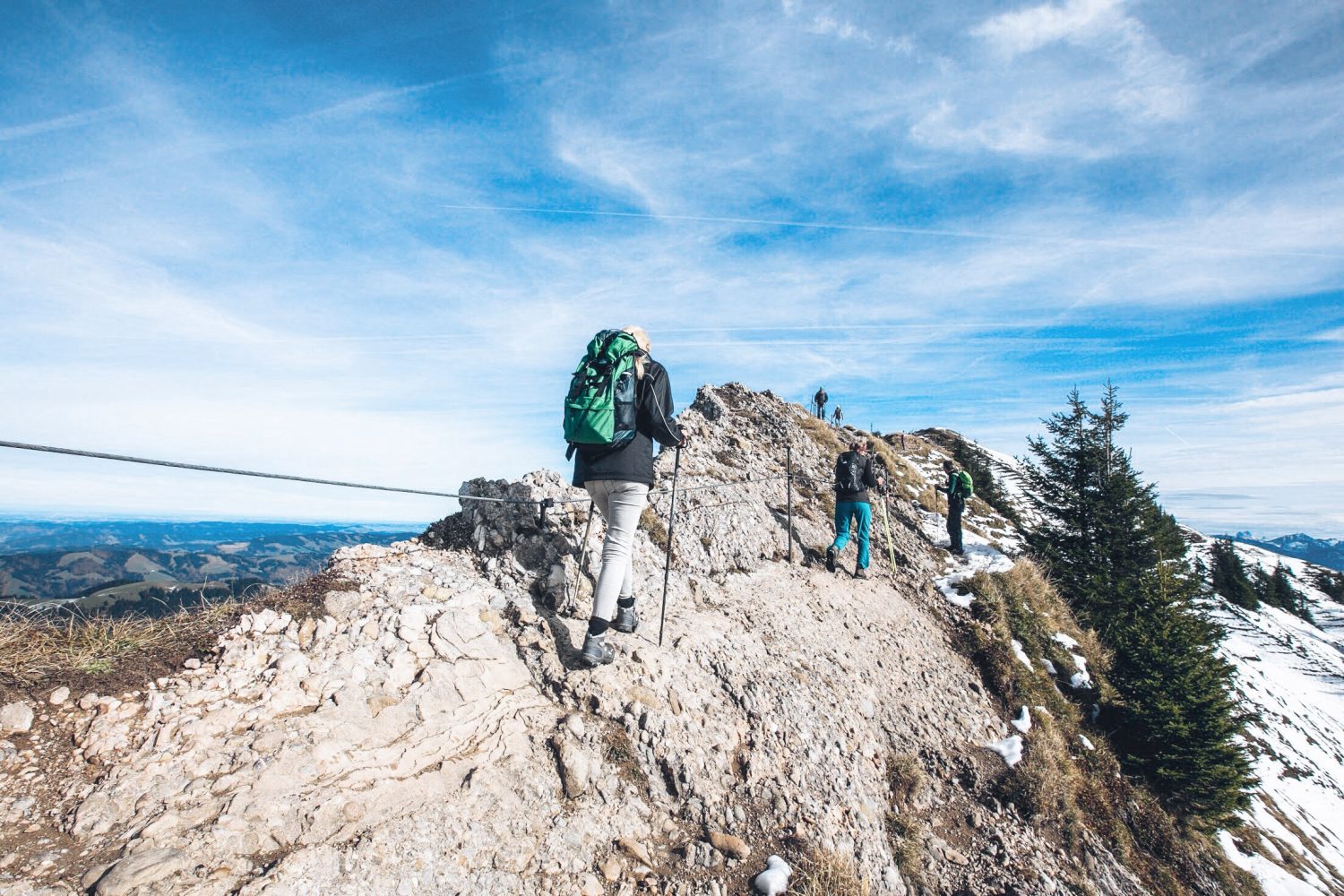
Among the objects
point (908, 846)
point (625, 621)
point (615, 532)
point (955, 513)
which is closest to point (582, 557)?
point (625, 621)

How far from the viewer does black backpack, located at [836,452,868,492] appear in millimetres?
11742

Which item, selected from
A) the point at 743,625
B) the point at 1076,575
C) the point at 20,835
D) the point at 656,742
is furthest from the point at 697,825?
the point at 1076,575

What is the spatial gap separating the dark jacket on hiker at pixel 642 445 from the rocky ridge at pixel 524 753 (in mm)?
1944

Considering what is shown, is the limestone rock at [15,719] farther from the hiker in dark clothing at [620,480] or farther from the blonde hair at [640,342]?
the blonde hair at [640,342]

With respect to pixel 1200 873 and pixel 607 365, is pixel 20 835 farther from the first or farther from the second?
pixel 1200 873

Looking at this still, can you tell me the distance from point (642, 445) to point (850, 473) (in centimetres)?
714

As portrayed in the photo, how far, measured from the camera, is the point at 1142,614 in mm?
15484

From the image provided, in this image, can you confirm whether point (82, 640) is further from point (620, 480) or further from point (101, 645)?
point (620, 480)

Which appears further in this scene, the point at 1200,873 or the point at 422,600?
the point at 1200,873

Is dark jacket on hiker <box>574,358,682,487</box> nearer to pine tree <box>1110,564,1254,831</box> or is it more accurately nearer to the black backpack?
the black backpack

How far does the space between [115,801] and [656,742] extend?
3899 millimetres

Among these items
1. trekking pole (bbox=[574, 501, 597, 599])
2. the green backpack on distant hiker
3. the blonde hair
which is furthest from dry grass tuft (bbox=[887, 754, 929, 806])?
the green backpack on distant hiker

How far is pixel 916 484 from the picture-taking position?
69.8ft

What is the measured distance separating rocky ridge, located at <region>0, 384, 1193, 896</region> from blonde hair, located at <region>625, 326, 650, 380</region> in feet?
9.29
